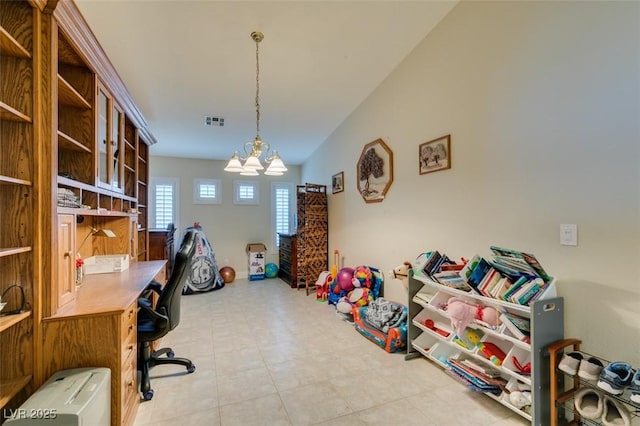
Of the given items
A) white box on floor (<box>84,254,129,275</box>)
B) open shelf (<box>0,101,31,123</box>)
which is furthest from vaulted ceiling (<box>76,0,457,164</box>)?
white box on floor (<box>84,254,129,275</box>)

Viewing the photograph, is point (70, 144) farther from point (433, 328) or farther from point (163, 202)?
point (163, 202)

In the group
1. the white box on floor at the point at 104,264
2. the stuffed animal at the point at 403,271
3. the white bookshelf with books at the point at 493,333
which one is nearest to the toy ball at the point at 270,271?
the white box on floor at the point at 104,264

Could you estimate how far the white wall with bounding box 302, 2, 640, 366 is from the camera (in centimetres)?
155

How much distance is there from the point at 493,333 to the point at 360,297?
1.85 meters

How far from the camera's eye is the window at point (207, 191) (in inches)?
235

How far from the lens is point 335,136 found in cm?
491

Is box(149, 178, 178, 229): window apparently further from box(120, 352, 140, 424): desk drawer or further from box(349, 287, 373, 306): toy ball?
box(120, 352, 140, 424): desk drawer

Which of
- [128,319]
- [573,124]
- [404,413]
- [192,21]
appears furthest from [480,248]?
[192,21]

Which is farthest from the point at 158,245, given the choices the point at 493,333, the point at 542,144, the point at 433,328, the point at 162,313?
the point at 542,144

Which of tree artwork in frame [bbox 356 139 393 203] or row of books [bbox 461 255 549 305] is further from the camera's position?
tree artwork in frame [bbox 356 139 393 203]

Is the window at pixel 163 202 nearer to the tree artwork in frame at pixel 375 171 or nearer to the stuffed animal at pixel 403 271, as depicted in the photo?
the tree artwork in frame at pixel 375 171

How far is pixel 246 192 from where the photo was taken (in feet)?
20.8

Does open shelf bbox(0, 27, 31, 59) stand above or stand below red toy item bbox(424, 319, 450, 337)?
above

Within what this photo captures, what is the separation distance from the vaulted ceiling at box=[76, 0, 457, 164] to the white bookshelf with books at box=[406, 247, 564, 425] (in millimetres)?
2218
